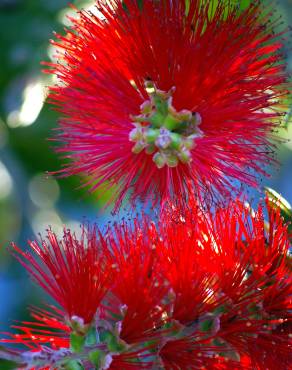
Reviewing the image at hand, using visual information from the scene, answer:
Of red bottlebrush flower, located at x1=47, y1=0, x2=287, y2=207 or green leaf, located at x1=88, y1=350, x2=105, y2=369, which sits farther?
red bottlebrush flower, located at x1=47, y1=0, x2=287, y2=207

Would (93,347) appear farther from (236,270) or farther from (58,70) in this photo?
(58,70)

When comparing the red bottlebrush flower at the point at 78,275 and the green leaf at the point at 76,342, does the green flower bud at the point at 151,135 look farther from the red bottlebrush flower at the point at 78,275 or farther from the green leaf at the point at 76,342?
the green leaf at the point at 76,342

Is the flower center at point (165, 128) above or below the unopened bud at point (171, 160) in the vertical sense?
above

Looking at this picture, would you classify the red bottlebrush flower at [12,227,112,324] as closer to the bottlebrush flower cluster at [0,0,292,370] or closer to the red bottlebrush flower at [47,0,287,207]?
the bottlebrush flower cluster at [0,0,292,370]

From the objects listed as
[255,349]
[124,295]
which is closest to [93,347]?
[124,295]

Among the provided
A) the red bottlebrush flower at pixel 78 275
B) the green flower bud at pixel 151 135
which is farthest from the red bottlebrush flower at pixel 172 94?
the red bottlebrush flower at pixel 78 275

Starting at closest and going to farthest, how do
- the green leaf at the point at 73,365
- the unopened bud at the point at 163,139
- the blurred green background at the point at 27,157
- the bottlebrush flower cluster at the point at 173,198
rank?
the green leaf at the point at 73,365, the bottlebrush flower cluster at the point at 173,198, the unopened bud at the point at 163,139, the blurred green background at the point at 27,157

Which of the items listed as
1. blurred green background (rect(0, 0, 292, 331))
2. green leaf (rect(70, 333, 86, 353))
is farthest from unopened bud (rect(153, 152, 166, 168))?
blurred green background (rect(0, 0, 292, 331))
